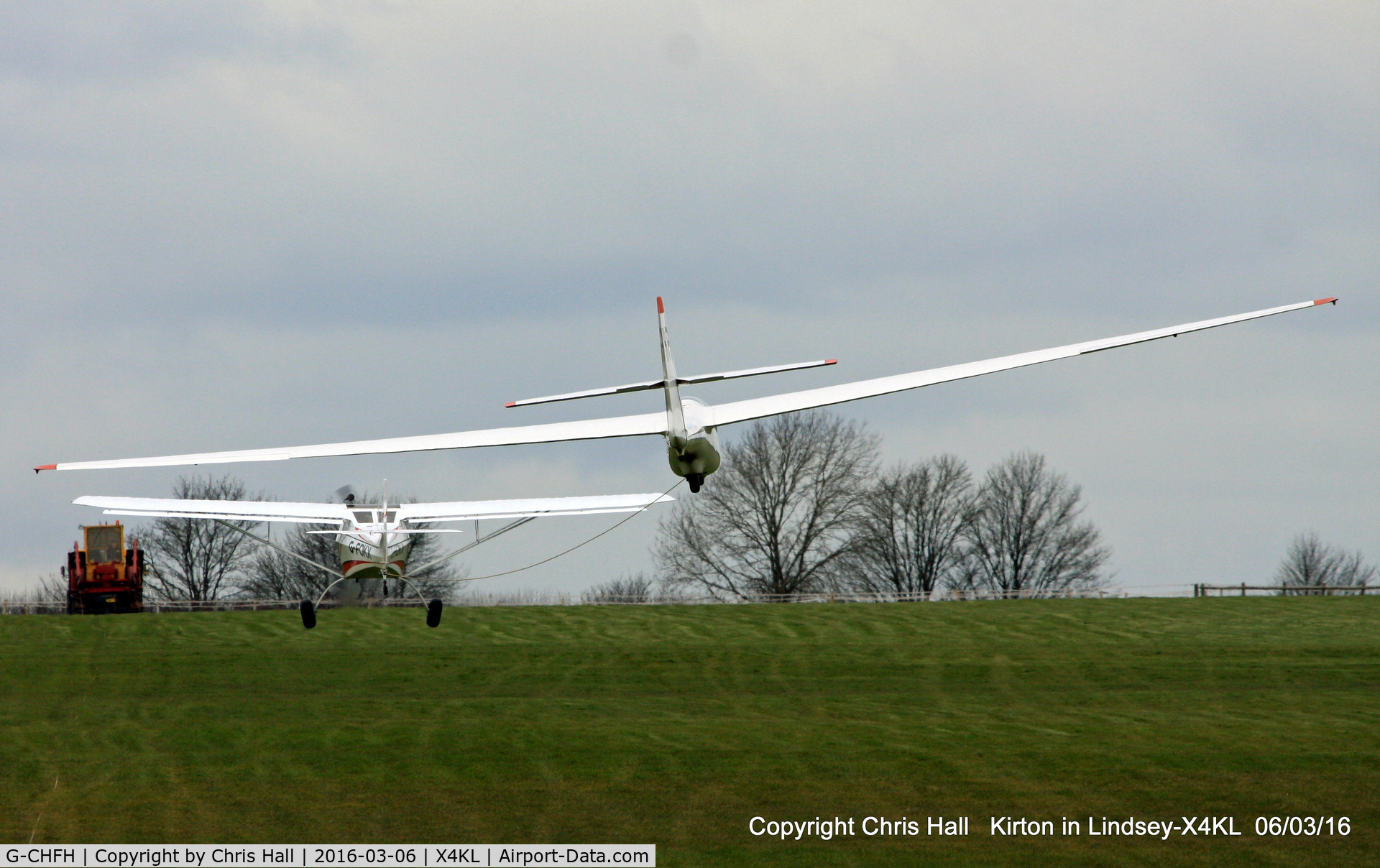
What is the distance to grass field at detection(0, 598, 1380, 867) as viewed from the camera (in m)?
24.3

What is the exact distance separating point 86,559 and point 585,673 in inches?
1060

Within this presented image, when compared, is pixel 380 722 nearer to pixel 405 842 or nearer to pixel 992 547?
pixel 405 842

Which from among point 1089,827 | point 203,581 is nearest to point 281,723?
point 1089,827

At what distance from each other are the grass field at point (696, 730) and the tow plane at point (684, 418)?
6.67 metres

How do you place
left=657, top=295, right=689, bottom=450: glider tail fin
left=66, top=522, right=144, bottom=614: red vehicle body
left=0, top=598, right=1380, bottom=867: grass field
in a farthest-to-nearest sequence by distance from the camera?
left=66, top=522, right=144, bottom=614: red vehicle body, left=0, top=598, right=1380, bottom=867: grass field, left=657, top=295, right=689, bottom=450: glider tail fin

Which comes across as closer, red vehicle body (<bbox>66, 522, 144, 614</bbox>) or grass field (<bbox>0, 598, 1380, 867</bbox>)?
grass field (<bbox>0, 598, 1380, 867</bbox>)

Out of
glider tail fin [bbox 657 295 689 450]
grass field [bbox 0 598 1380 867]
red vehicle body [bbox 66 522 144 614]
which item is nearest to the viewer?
glider tail fin [bbox 657 295 689 450]

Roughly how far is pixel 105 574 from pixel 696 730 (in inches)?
1419

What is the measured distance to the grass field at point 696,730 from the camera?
79.8ft

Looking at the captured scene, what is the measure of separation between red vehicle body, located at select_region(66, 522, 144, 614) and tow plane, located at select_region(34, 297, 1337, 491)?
135 ft

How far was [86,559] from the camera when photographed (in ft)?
195

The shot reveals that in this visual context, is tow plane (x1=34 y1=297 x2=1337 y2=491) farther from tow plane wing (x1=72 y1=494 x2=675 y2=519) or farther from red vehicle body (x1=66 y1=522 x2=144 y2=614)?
red vehicle body (x1=66 y1=522 x2=144 y2=614)

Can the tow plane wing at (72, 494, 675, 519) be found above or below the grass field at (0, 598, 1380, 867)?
above

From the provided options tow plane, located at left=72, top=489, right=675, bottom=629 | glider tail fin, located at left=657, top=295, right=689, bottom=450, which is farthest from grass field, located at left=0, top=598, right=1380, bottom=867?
glider tail fin, located at left=657, top=295, right=689, bottom=450
